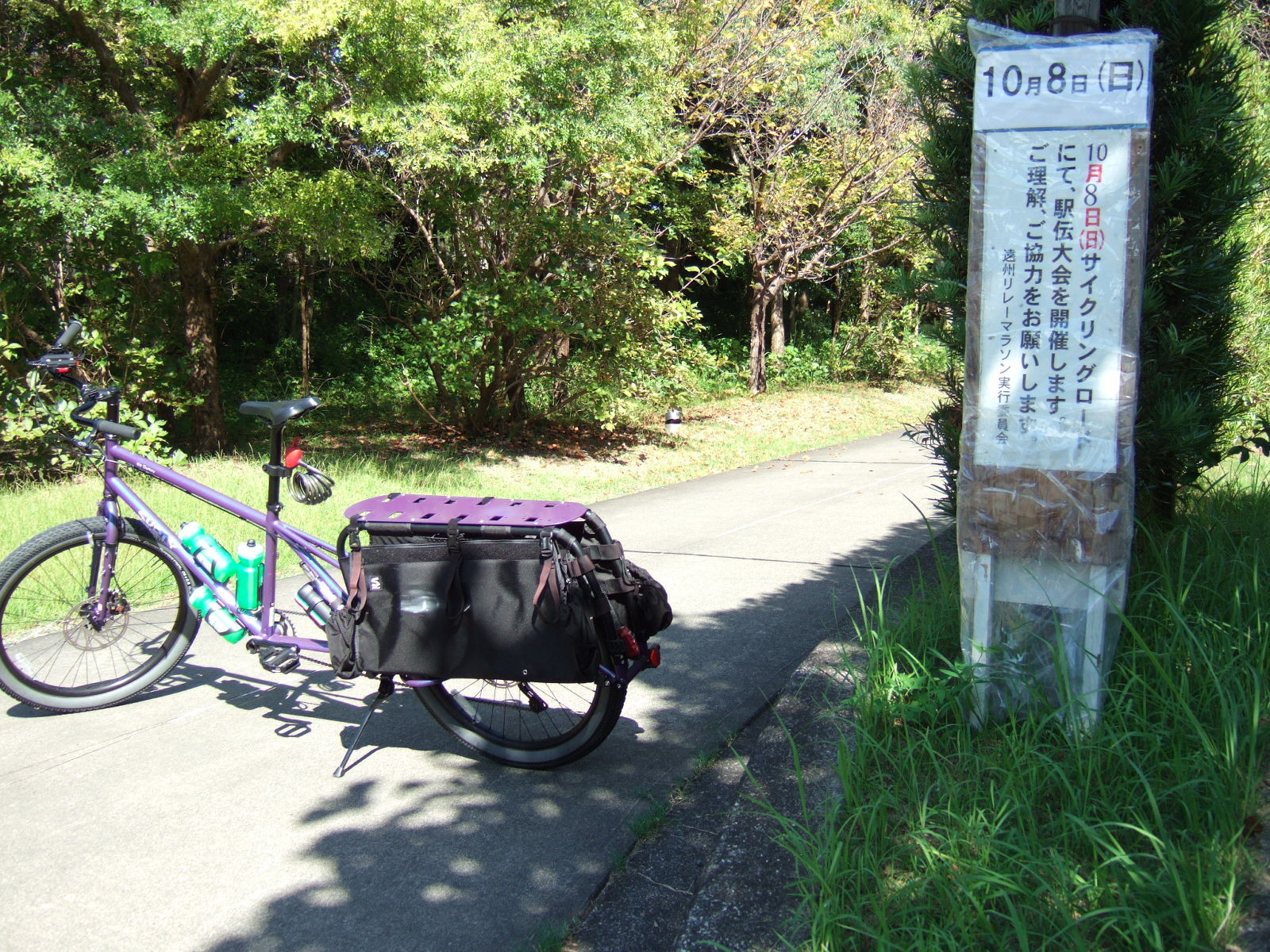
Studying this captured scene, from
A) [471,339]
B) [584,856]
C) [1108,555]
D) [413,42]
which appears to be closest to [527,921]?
[584,856]

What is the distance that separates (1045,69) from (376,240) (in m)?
8.77

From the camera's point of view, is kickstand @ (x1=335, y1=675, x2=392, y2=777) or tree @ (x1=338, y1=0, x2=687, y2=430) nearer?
kickstand @ (x1=335, y1=675, x2=392, y2=777)

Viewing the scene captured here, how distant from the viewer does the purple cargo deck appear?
376cm

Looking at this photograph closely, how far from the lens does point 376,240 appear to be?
36.2ft

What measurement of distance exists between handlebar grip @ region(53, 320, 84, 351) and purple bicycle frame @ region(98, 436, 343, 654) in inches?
17.5

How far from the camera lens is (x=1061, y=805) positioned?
2.92 meters

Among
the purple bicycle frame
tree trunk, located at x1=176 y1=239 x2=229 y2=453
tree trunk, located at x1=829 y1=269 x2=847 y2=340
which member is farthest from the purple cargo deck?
tree trunk, located at x1=829 y1=269 x2=847 y2=340

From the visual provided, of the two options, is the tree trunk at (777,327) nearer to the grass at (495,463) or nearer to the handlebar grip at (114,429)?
the grass at (495,463)

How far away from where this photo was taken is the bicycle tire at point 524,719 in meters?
3.91

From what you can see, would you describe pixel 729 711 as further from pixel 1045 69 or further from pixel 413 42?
pixel 413 42

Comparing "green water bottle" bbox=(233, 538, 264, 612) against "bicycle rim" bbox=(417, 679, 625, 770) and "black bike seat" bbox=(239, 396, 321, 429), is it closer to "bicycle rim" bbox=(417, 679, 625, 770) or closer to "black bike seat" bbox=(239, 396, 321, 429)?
"black bike seat" bbox=(239, 396, 321, 429)

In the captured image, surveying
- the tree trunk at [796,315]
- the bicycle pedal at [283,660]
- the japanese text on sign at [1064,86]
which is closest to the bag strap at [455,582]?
the bicycle pedal at [283,660]

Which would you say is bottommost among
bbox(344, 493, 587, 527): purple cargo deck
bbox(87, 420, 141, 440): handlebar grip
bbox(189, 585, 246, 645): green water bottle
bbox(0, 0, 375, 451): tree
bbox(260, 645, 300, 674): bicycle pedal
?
bbox(260, 645, 300, 674): bicycle pedal

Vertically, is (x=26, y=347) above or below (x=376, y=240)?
below
